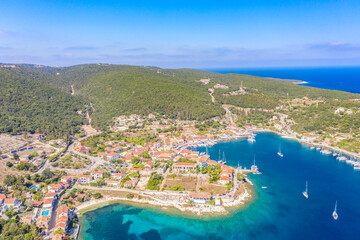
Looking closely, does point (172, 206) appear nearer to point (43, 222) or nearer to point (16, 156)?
point (43, 222)

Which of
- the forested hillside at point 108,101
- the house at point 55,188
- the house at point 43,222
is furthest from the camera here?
the forested hillside at point 108,101

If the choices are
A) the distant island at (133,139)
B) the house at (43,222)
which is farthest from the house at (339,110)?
the house at (43,222)

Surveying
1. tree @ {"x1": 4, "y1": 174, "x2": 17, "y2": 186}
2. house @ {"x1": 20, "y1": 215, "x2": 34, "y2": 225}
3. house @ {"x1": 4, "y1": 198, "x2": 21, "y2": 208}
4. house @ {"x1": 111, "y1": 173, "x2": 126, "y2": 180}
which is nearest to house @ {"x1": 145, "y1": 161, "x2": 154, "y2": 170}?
house @ {"x1": 111, "y1": 173, "x2": 126, "y2": 180}

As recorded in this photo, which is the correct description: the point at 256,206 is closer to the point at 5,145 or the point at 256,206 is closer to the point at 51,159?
the point at 51,159

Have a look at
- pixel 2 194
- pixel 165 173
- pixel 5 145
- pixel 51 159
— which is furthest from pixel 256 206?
pixel 5 145

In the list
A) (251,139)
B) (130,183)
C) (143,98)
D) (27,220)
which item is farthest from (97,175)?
(143,98)

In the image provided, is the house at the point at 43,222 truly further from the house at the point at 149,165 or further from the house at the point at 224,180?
the house at the point at 224,180
